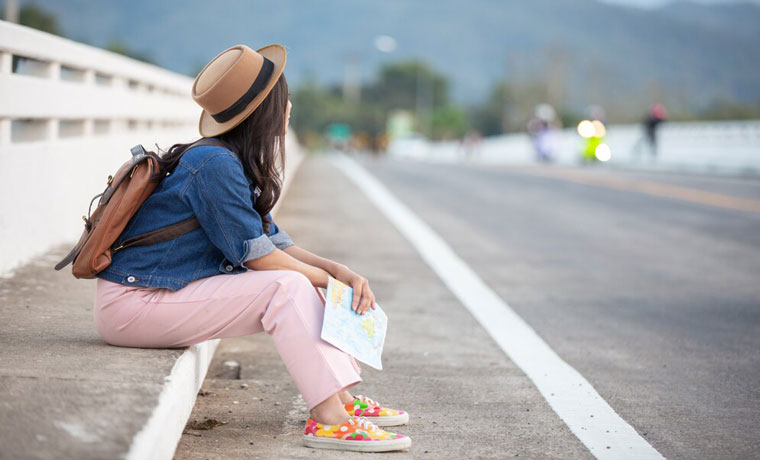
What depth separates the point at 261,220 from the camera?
4316 millimetres

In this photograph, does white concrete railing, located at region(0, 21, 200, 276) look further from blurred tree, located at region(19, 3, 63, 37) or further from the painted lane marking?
blurred tree, located at region(19, 3, 63, 37)

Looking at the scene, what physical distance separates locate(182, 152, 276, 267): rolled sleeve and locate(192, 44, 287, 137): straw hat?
7.7 inches

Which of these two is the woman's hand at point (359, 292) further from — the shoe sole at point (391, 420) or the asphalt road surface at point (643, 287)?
the asphalt road surface at point (643, 287)

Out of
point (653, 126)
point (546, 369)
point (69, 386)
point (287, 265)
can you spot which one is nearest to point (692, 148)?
point (653, 126)

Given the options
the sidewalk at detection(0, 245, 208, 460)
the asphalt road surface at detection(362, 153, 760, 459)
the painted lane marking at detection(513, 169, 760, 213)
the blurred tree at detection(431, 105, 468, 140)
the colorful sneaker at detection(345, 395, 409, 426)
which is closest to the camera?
the sidewalk at detection(0, 245, 208, 460)

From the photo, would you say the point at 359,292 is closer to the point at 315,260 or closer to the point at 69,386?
the point at 315,260

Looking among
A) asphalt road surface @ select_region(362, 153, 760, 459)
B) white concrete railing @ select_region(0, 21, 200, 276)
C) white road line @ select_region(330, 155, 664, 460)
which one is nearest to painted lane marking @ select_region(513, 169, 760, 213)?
asphalt road surface @ select_region(362, 153, 760, 459)

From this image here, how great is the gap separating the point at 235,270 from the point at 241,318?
0.73 feet

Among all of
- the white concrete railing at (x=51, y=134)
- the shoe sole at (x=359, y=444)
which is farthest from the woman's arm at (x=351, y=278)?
the white concrete railing at (x=51, y=134)

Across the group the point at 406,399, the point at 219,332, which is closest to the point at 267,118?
the point at 219,332

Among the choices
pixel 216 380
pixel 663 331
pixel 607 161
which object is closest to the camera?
pixel 216 380

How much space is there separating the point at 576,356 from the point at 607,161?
102 ft

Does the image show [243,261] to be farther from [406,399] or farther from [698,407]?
[698,407]

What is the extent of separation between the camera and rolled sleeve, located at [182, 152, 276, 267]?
13.3ft
